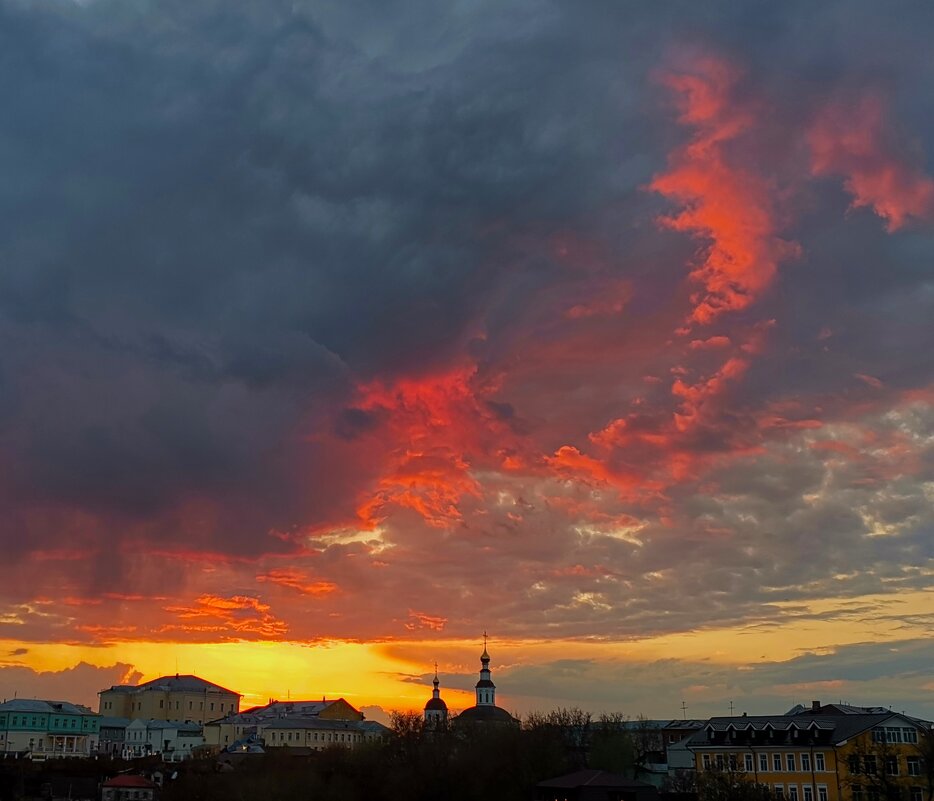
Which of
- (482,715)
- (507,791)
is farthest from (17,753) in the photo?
(507,791)

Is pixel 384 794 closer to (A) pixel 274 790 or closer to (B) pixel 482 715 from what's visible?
(A) pixel 274 790

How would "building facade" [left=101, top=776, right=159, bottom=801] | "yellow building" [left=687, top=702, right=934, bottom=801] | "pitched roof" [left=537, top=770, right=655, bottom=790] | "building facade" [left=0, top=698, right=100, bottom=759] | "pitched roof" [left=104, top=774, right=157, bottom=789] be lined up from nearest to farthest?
"yellow building" [left=687, top=702, right=934, bottom=801], "pitched roof" [left=537, top=770, right=655, bottom=790], "building facade" [left=101, top=776, right=159, bottom=801], "pitched roof" [left=104, top=774, right=157, bottom=789], "building facade" [left=0, top=698, right=100, bottom=759]

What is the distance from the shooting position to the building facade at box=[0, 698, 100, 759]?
189 metres

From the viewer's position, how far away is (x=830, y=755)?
290 feet

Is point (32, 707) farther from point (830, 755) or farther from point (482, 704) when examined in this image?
point (830, 755)

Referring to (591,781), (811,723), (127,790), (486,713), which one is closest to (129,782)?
(127,790)

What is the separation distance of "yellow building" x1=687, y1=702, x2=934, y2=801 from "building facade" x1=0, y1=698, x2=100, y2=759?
453ft

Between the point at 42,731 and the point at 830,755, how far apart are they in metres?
152

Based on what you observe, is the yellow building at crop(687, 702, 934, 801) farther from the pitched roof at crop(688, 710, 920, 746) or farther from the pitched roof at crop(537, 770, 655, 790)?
the pitched roof at crop(537, 770, 655, 790)

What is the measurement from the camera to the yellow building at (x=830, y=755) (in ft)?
276

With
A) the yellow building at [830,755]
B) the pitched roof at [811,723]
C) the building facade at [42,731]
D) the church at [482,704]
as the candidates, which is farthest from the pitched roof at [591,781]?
the building facade at [42,731]

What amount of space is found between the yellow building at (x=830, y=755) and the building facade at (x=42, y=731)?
138 metres

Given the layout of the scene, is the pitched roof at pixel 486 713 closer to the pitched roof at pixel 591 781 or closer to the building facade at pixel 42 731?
the pitched roof at pixel 591 781

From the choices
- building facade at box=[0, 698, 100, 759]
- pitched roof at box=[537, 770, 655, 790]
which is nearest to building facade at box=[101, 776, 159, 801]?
building facade at box=[0, 698, 100, 759]
